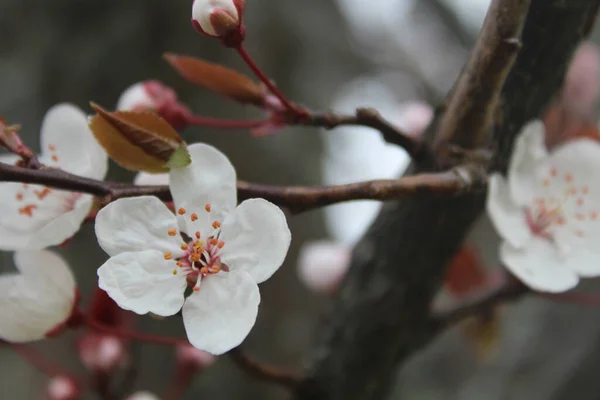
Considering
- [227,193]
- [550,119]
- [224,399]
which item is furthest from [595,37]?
[227,193]

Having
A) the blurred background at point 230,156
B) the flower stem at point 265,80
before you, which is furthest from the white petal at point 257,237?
the blurred background at point 230,156

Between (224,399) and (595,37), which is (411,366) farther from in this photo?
(595,37)

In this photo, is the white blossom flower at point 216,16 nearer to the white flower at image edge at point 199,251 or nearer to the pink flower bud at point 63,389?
the white flower at image edge at point 199,251

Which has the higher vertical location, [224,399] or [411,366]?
[224,399]

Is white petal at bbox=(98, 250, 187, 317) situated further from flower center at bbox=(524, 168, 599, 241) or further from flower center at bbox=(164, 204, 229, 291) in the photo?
flower center at bbox=(524, 168, 599, 241)

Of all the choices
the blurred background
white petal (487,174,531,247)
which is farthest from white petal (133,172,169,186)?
the blurred background

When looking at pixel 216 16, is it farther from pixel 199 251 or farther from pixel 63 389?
pixel 63 389
